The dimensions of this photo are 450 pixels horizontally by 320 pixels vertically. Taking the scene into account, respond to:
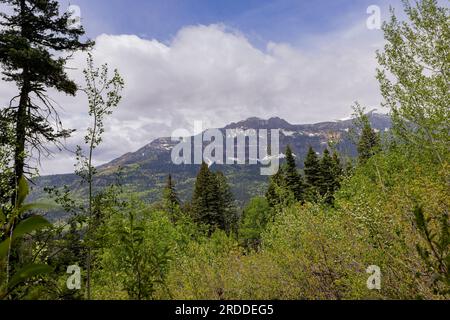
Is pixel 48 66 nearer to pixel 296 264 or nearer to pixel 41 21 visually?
pixel 41 21

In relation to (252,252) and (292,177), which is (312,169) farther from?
(252,252)

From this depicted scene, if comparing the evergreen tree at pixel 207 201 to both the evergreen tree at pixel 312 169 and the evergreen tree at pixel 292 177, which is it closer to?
the evergreen tree at pixel 292 177

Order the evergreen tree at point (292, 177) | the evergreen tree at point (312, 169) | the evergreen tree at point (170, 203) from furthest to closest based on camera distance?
the evergreen tree at point (292, 177) < the evergreen tree at point (312, 169) < the evergreen tree at point (170, 203)

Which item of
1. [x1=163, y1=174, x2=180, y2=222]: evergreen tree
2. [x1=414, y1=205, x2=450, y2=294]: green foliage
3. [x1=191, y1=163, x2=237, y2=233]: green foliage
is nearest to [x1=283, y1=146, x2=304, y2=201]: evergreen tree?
[x1=191, y1=163, x2=237, y2=233]: green foliage

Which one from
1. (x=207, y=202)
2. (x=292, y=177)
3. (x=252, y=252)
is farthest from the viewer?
(x=207, y=202)

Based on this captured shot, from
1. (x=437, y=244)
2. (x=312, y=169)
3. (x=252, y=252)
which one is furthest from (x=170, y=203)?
(x=437, y=244)

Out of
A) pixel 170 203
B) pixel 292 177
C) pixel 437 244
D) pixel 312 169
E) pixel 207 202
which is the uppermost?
pixel 312 169

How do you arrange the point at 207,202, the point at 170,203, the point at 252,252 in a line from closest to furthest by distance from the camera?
the point at 252,252, the point at 170,203, the point at 207,202

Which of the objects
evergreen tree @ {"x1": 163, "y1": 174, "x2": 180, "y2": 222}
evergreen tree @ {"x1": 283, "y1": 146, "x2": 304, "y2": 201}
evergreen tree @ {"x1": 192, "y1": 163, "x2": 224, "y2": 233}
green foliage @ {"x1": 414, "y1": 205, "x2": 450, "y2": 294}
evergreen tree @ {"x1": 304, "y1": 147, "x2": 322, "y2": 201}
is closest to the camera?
green foliage @ {"x1": 414, "y1": 205, "x2": 450, "y2": 294}

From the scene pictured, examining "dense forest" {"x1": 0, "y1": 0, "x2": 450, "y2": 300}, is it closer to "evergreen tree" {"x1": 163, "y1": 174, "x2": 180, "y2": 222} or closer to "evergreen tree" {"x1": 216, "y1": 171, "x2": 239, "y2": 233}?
"evergreen tree" {"x1": 163, "y1": 174, "x2": 180, "y2": 222}

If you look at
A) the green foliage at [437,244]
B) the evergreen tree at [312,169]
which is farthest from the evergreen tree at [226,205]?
the green foliage at [437,244]
